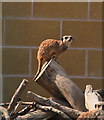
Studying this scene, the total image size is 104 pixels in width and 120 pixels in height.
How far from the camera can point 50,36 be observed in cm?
239

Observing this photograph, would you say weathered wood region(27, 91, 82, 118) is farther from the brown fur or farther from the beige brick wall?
the beige brick wall

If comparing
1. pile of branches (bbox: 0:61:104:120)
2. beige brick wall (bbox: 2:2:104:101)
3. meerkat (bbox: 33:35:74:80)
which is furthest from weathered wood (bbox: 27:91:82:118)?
beige brick wall (bbox: 2:2:104:101)

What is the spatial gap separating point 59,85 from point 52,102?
0.13 meters

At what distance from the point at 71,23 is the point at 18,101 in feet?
2.36

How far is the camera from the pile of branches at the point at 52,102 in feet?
5.57

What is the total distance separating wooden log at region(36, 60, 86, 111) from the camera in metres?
1.81

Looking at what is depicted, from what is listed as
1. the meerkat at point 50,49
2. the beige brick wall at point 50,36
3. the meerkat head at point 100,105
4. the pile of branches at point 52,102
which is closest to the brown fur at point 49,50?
the meerkat at point 50,49

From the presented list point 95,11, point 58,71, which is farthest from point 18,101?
point 95,11

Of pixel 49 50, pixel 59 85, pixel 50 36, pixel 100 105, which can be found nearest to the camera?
pixel 100 105

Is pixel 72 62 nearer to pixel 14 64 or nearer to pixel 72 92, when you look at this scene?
pixel 14 64

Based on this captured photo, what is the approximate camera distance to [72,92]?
1.82 m

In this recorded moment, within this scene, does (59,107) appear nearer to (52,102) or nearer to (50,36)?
(52,102)

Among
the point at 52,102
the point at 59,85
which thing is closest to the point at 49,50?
the point at 59,85

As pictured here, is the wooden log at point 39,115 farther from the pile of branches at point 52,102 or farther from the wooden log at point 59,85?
the wooden log at point 59,85
